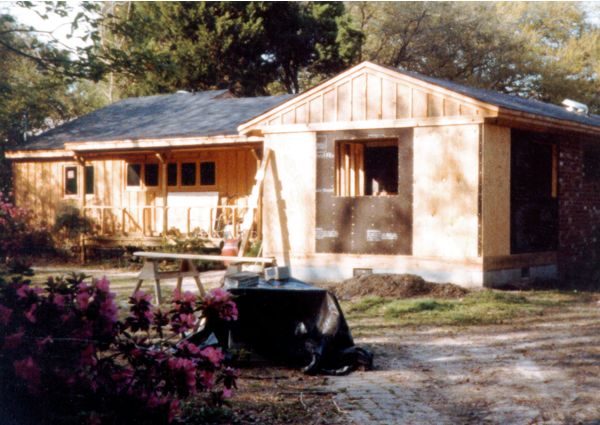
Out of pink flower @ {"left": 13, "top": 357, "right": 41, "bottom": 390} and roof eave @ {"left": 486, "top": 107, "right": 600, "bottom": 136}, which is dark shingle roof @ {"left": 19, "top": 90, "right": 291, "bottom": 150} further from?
pink flower @ {"left": 13, "top": 357, "right": 41, "bottom": 390}

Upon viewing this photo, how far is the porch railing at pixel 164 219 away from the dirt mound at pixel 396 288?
18.4 ft

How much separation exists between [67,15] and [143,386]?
417cm

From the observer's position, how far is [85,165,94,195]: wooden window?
2309 centimetres

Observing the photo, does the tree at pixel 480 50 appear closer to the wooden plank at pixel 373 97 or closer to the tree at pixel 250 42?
the tree at pixel 250 42

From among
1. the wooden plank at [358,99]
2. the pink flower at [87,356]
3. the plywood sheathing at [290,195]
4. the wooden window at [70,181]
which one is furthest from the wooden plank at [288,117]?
the pink flower at [87,356]

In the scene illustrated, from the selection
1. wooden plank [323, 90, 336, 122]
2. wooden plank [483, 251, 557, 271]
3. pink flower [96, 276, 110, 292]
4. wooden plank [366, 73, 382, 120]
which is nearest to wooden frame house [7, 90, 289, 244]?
wooden plank [323, 90, 336, 122]

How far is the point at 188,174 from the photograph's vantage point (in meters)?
20.7

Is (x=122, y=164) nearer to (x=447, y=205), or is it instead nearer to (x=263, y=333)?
(x=447, y=205)

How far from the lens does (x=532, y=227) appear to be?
14.8 meters

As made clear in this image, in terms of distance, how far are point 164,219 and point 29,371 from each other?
15.8m

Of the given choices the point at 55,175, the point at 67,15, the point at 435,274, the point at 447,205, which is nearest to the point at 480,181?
the point at 447,205

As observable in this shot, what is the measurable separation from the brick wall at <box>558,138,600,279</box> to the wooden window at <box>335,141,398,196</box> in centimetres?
366

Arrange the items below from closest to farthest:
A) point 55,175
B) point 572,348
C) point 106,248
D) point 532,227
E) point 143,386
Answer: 1. point 143,386
2. point 572,348
3. point 532,227
4. point 106,248
5. point 55,175

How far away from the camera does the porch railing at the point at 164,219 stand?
18875mm
